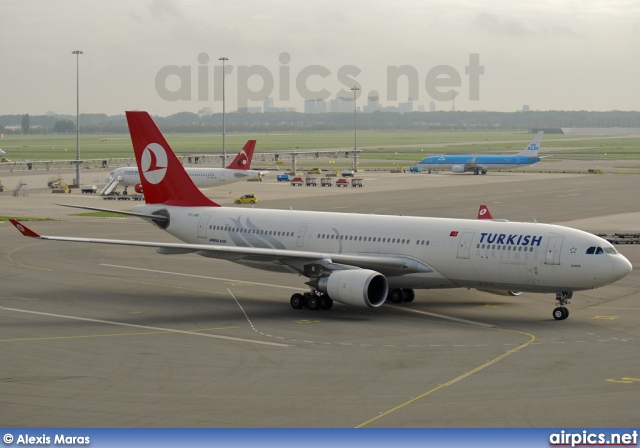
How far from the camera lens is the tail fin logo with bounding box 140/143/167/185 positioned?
51719 millimetres

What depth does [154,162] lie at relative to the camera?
5188cm

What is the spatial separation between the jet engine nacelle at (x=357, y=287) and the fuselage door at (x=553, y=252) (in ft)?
22.8

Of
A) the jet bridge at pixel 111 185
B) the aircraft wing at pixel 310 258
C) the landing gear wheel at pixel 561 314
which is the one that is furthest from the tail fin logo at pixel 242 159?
the landing gear wheel at pixel 561 314

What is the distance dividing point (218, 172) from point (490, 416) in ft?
318

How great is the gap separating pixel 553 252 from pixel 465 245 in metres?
3.98

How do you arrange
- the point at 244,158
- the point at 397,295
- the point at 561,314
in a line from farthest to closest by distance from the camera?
the point at 244,158, the point at 397,295, the point at 561,314

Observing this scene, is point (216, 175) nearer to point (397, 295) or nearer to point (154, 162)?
point (154, 162)

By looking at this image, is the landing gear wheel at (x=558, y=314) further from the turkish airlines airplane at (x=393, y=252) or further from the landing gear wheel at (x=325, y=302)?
the landing gear wheel at (x=325, y=302)

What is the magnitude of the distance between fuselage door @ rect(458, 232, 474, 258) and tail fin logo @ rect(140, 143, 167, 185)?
1755cm

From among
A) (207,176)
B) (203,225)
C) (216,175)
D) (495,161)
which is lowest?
(203,225)

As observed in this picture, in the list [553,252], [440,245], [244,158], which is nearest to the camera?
[553,252]

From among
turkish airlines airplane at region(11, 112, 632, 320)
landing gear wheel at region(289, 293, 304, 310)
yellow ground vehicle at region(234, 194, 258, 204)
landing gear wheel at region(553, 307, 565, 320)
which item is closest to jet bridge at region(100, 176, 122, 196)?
yellow ground vehicle at region(234, 194, 258, 204)

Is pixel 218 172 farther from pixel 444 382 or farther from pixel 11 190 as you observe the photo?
pixel 444 382

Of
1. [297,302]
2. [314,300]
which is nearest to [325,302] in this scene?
[314,300]
